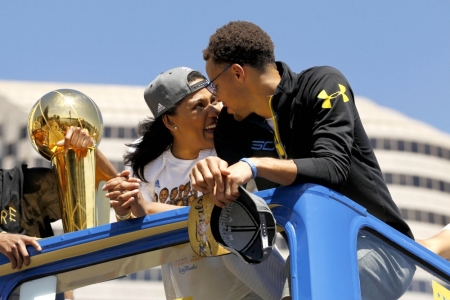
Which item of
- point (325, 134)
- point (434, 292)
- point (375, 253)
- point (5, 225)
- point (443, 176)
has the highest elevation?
point (325, 134)

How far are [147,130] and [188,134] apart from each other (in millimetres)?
285

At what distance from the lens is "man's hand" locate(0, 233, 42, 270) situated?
3373 millimetres

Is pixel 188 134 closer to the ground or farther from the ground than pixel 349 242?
closer to the ground

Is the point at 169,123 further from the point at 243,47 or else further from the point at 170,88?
the point at 243,47

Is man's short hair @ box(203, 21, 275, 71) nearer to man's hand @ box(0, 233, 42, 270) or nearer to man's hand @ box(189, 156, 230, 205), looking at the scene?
man's hand @ box(189, 156, 230, 205)

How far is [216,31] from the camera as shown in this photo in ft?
12.1

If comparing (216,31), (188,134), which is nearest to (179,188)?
(188,134)

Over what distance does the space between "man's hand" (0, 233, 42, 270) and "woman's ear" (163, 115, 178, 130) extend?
148cm

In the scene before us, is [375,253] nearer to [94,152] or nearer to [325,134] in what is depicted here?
[325,134]

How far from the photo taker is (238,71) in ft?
11.8

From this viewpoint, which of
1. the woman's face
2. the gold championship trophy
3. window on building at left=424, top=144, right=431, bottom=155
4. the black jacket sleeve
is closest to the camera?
the black jacket sleeve

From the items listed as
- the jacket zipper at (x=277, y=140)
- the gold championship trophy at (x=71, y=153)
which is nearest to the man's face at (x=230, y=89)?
the jacket zipper at (x=277, y=140)

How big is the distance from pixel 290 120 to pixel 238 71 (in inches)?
11.8

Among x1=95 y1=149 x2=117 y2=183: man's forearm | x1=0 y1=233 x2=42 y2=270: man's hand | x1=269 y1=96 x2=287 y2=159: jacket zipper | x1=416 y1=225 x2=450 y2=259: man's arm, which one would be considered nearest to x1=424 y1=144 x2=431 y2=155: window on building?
x1=95 y1=149 x2=117 y2=183: man's forearm
